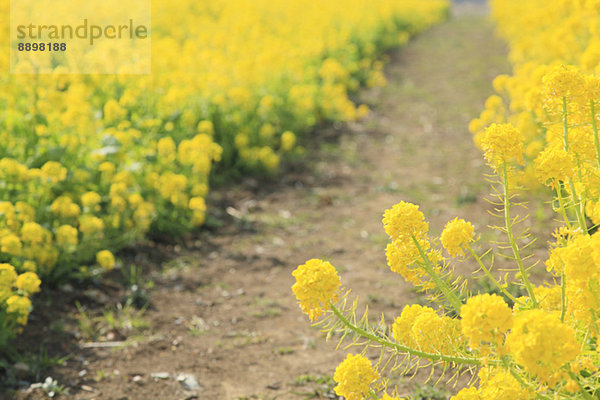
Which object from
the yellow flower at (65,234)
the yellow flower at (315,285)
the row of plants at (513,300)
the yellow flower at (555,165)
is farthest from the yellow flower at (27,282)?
the yellow flower at (555,165)

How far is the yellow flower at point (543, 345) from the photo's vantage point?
138 centimetres

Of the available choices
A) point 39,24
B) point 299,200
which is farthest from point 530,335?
point 39,24

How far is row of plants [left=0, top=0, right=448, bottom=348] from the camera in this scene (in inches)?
145

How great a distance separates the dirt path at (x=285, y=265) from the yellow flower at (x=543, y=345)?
5.03 feet

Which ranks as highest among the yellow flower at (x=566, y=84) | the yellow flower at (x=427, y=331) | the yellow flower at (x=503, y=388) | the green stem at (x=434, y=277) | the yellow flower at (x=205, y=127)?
the yellow flower at (x=566, y=84)

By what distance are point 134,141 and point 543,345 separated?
411cm

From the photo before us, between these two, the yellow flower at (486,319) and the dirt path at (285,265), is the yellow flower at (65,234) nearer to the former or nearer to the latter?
the dirt path at (285,265)

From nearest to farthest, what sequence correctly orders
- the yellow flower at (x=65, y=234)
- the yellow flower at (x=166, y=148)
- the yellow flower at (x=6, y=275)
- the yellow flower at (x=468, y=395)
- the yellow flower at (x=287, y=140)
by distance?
the yellow flower at (x=468, y=395), the yellow flower at (x=6, y=275), the yellow flower at (x=65, y=234), the yellow flower at (x=166, y=148), the yellow flower at (x=287, y=140)

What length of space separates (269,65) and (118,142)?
3367 mm

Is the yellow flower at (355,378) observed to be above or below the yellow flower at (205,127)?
below

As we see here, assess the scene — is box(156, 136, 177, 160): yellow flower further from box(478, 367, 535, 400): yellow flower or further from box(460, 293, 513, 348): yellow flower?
box(460, 293, 513, 348): yellow flower

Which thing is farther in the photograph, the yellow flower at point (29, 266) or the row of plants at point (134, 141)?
the row of plants at point (134, 141)

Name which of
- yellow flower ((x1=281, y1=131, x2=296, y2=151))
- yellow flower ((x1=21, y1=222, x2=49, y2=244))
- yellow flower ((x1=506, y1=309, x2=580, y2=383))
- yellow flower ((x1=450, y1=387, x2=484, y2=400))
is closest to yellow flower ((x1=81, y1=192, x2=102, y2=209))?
yellow flower ((x1=21, y1=222, x2=49, y2=244))

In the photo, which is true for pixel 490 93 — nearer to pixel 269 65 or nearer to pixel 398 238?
pixel 269 65
